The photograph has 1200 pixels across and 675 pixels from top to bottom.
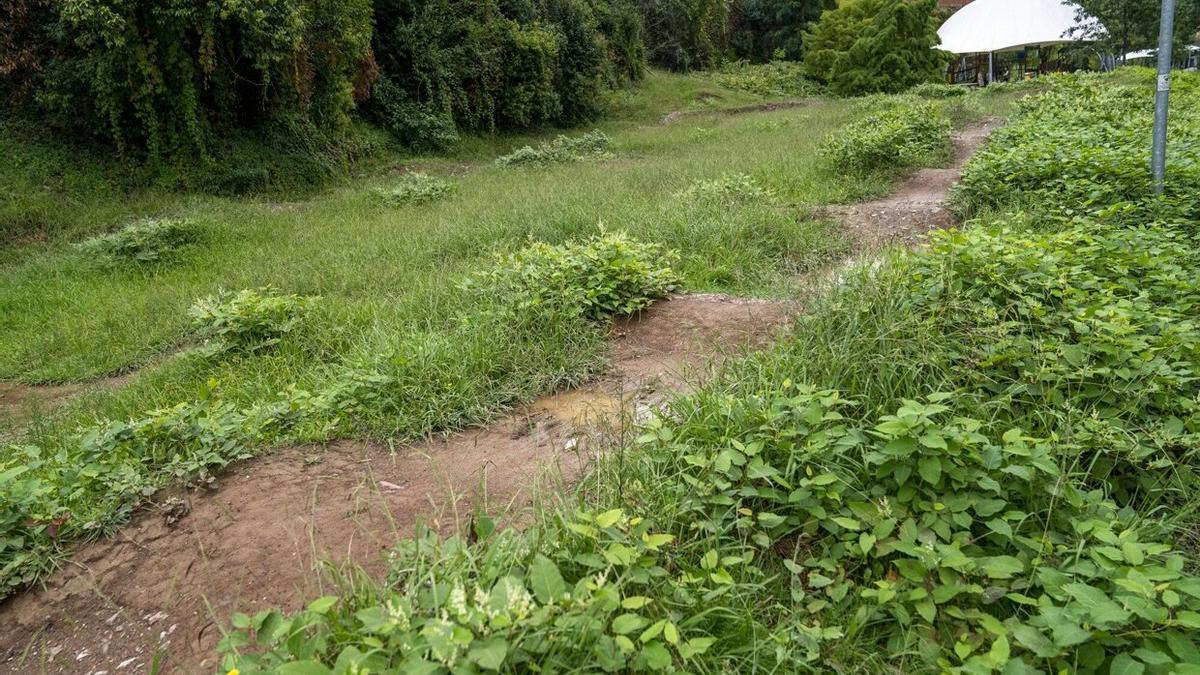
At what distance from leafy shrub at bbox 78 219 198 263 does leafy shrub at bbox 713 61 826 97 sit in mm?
25923

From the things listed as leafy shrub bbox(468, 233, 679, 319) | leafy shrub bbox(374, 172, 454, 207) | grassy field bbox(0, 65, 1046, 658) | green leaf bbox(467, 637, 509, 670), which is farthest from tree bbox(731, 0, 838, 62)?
green leaf bbox(467, 637, 509, 670)

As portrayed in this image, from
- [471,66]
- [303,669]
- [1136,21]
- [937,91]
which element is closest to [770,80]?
[937,91]

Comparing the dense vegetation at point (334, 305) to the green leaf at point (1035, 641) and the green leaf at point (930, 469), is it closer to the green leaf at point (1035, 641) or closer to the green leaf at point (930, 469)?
the green leaf at point (930, 469)

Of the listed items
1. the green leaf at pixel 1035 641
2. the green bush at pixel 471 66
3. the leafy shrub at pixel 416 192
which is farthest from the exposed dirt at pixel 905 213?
the green bush at pixel 471 66

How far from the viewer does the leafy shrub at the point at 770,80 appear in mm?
30634

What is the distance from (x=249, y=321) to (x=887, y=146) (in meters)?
7.98

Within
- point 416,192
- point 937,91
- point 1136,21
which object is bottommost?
point 416,192

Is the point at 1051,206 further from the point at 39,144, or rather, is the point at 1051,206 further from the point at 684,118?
the point at 684,118

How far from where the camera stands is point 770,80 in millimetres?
31750

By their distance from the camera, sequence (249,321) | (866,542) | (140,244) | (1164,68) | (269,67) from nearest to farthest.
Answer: (866,542), (1164,68), (249,321), (140,244), (269,67)

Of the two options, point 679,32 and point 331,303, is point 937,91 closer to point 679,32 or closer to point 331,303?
point 679,32

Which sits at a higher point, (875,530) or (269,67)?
(269,67)

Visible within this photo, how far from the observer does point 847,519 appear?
220 cm

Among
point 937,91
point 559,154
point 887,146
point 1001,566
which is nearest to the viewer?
point 1001,566
